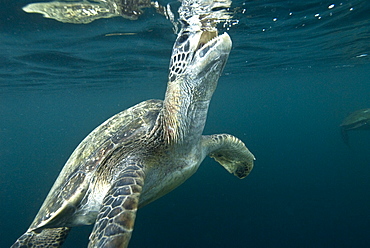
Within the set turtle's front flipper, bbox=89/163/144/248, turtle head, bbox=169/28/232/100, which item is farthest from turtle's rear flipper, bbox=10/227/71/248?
turtle head, bbox=169/28/232/100

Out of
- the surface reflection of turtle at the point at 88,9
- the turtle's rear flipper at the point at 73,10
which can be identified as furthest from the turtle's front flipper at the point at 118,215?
the turtle's rear flipper at the point at 73,10

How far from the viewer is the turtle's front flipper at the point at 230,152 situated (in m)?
4.40

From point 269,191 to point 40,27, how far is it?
37.7 feet

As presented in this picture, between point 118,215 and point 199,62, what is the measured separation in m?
1.94

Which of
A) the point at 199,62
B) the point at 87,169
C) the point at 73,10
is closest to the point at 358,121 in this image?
the point at 199,62

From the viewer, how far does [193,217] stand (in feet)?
27.8

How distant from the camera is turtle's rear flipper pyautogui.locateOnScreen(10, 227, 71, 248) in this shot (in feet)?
11.9

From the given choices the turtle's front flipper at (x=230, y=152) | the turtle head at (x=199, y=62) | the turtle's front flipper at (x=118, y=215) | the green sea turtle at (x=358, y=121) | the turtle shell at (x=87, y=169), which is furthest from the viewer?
the green sea turtle at (x=358, y=121)

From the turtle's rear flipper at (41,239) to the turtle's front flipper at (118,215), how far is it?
2.13m

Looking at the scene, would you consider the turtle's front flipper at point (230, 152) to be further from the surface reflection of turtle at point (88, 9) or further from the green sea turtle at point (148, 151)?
the surface reflection of turtle at point (88, 9)

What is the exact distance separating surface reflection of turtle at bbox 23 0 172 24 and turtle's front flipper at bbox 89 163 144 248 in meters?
5.14

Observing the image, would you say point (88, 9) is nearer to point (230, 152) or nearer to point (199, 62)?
point (199, 62)

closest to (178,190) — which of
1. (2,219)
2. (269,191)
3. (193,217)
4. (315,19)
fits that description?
(193,217)

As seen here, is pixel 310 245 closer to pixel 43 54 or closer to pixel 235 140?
pixel 235 140
